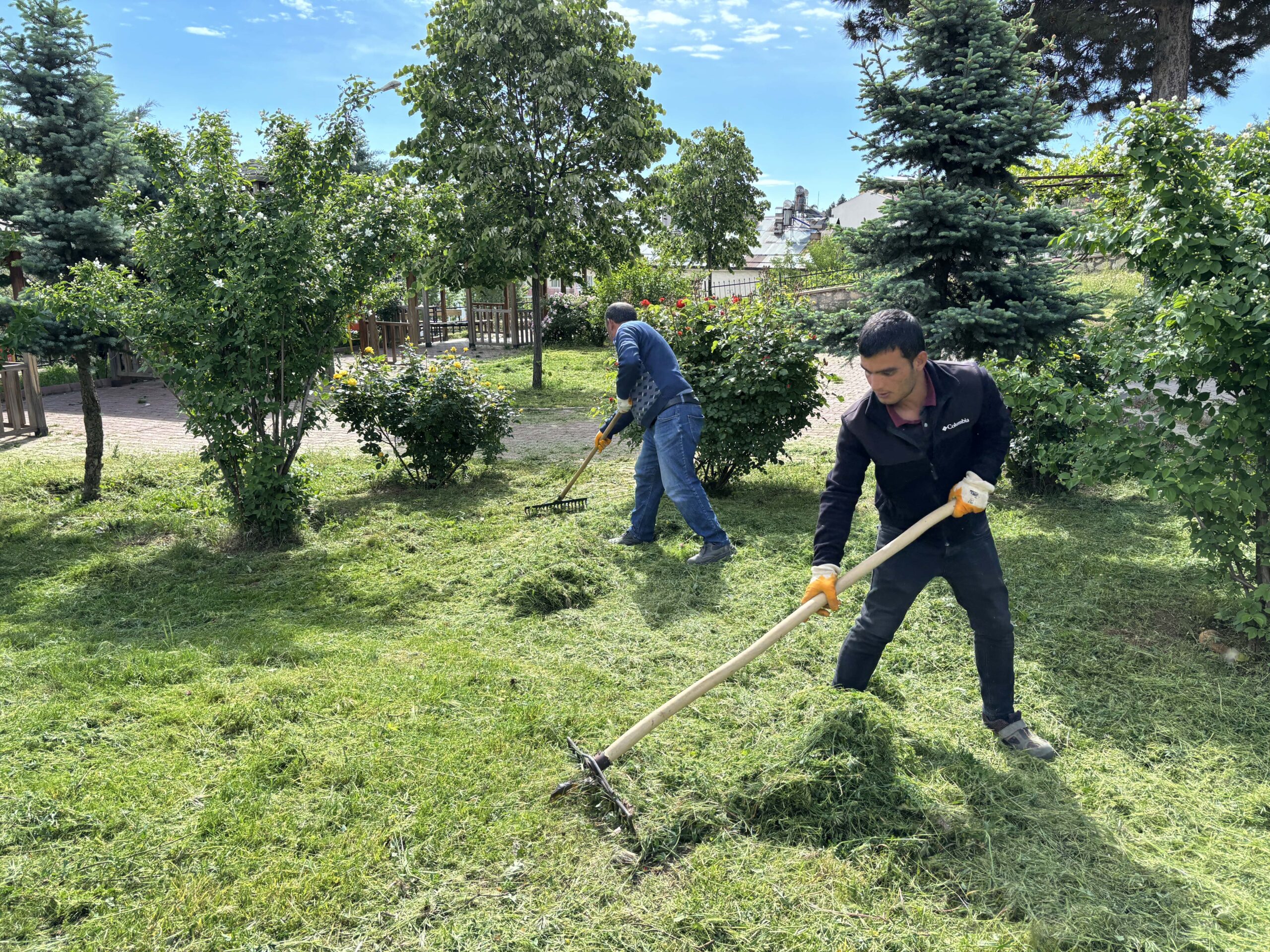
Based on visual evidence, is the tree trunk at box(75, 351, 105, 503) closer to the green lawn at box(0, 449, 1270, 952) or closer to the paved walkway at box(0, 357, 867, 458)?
the paved walkway at box(0, 357, 867, 458)

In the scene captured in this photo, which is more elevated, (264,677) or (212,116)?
(212,116)

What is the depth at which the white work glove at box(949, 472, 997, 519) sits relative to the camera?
123 inches

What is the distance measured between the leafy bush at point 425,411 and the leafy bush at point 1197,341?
5351 mm

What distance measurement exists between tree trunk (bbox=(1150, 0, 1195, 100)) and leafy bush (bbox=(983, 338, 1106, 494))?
30.4 feet

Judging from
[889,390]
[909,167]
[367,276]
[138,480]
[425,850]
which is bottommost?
[425,850]

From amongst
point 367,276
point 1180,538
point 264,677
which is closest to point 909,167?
point 1180,538

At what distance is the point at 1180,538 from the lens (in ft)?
19.7

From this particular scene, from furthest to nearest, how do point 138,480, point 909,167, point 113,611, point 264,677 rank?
point 138,480
point 909,167
point 113,611
point 264,677

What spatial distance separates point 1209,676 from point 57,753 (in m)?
5.20

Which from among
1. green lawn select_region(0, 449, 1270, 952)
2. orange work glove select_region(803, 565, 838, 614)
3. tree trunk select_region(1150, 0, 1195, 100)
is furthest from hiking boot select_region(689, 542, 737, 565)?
tree trunk select_region(1150, 0, 1195, 100)

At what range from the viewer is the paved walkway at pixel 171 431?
10.3 meters

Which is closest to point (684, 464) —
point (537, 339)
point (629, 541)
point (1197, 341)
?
point (629, 541)

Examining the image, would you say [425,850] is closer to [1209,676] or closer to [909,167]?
[1209,676]

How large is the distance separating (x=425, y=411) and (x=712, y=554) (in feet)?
11.1
